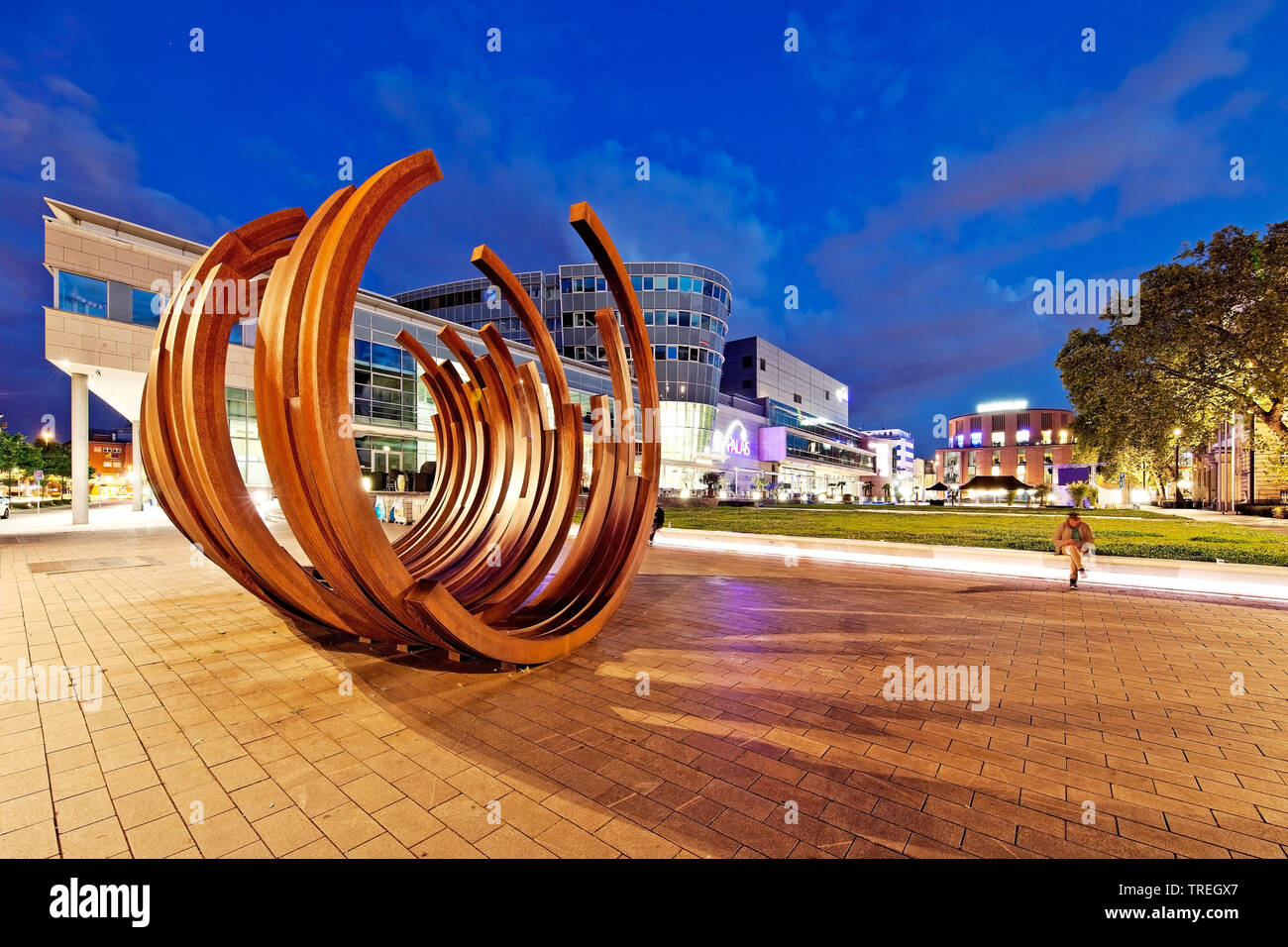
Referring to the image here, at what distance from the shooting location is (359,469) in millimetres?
3193

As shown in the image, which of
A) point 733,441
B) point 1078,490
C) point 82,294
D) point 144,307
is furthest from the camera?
point 733,441

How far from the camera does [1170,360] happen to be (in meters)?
16.8

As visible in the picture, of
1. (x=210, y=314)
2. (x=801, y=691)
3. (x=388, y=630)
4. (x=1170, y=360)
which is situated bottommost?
Answer: (x=801, y=691)

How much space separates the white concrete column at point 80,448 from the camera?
19.7m

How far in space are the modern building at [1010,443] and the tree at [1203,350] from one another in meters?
91.2

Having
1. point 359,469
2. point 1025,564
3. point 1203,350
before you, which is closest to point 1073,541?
point 1025,564

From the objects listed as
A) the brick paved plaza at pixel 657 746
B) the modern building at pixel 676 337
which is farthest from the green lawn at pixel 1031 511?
the brick paved plaza at pixel 657 746

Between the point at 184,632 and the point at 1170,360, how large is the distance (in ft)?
78.8

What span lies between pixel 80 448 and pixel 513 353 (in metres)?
21.5

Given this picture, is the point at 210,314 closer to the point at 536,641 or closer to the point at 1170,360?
the point at 536,641

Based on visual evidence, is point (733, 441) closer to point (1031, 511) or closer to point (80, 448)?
point (1031, 511)

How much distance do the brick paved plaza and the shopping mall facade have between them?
471 centimetres

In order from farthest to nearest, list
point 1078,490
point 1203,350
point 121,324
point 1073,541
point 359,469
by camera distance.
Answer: point 1078,490
point 121,324
point 1203,350
point 1073,541
point 359,469
